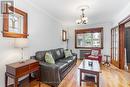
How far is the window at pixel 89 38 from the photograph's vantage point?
21.0 ft

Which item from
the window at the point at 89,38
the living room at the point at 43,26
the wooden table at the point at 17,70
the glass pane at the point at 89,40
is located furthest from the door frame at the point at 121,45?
the wooden table at the point at 17,70

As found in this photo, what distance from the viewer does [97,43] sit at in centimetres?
655

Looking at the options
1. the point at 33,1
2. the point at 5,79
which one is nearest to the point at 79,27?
the point at 33,1

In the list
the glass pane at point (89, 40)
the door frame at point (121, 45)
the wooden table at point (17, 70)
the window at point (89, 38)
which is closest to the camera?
the wooden table at point (17, 70)

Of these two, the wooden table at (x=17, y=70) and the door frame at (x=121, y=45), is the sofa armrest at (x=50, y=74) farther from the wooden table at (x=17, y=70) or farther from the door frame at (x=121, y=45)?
the door frame at (x=121, y=45)

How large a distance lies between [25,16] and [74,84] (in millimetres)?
2593

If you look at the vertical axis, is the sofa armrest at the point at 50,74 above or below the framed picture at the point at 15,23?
below

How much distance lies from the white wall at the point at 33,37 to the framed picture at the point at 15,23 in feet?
0.38

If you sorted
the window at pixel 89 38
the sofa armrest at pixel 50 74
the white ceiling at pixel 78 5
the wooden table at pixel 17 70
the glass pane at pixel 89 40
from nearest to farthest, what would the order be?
the wooden table at pixel 17 70, the sofa armrest at pixel 50 74, the white ceiling at pixel 78 5, the window at pixel 89 38, the glass pane at pixel 89 40

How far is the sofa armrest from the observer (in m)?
2.63

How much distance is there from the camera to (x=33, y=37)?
340 centimetres

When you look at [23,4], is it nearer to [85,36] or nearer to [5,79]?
[5,79]

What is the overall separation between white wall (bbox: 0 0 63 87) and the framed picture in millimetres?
116

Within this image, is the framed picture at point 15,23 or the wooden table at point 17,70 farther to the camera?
the framed picture at point 15,23
